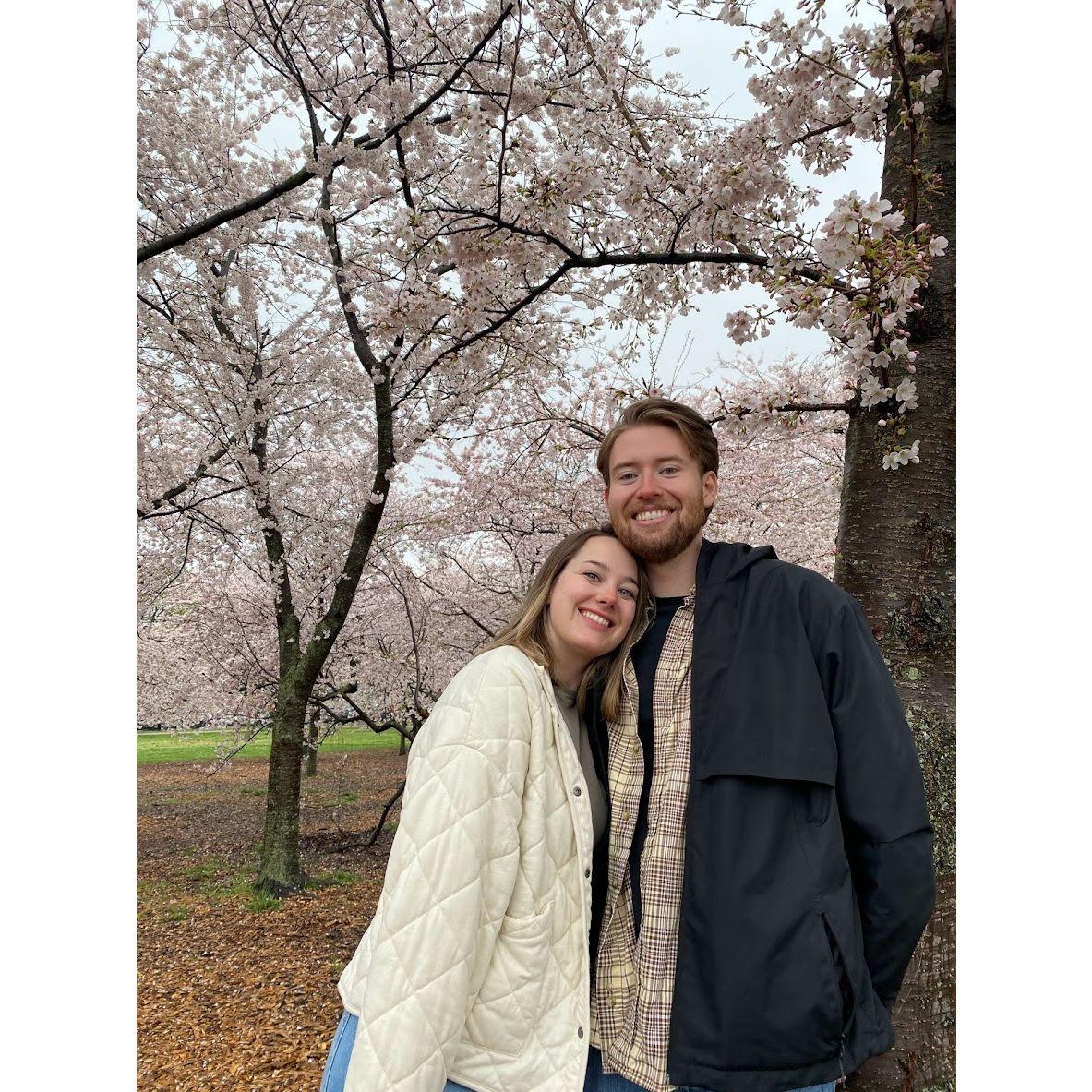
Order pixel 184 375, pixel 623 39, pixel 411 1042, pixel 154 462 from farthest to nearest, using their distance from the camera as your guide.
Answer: pixel 154 462
pixel 184 375
pixel 623 39
pixel 411 1042

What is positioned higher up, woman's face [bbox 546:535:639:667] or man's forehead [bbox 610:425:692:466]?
man's forehead [bbox 610:425:692:466]

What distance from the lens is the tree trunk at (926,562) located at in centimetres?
159

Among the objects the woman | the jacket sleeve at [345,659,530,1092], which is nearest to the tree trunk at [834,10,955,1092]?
the woman

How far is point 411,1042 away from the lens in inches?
40.2

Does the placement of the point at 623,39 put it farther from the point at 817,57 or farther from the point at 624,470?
the point at 624,470

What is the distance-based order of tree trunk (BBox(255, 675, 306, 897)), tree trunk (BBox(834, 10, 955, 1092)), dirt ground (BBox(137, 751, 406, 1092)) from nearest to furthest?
tree trunk (BBox(834, 10, 955, 1092)) < dirt ground (BBox(137, 751, 406, 1092)) < tree trunk (BBox(255, 675, 306, 897))

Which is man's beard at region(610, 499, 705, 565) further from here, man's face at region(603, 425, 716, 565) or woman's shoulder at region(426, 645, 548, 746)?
woman's shoulder at region(426, 645, 548, 746)

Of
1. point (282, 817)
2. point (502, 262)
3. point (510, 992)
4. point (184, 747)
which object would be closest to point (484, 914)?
point (510, 992)

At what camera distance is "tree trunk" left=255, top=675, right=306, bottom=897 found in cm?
532

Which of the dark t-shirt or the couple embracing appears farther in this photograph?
the dark t-shirt

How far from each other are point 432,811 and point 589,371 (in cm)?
513

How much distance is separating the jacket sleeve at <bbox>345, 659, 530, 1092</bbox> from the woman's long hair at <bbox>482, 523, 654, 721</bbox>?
219mm

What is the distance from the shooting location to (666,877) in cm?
122

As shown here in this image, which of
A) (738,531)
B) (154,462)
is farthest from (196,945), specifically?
(738,531)
